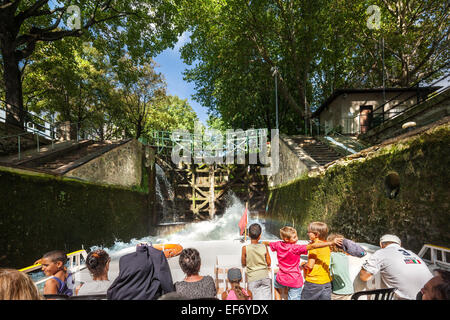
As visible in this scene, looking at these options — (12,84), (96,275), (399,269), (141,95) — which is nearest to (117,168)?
(12,84)

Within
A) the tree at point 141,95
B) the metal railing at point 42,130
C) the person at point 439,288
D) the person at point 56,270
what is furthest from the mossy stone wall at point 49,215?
the tree at point 141,95

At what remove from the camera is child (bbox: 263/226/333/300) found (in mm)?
2641

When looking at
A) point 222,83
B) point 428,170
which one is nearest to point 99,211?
point 428,170

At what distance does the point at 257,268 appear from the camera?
2.71 m

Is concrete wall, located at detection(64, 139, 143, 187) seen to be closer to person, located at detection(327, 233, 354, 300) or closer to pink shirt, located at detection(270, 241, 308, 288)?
pink shirt, located at detection(270, 241, 308, 288)

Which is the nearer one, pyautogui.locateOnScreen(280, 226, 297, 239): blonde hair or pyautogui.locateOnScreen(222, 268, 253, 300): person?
pyautogui.locateOnScreen(222, 268, 253, 300): person

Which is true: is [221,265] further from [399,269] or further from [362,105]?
[362,105]

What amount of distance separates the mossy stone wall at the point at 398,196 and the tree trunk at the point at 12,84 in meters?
13.3

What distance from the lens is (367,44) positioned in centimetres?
1712

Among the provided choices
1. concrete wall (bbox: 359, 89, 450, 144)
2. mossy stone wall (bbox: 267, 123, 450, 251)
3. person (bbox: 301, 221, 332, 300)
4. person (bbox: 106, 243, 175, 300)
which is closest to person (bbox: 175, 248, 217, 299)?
person (bbox: 106, 243, 175, 300)

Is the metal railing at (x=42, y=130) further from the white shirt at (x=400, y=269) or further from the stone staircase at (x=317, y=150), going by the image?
the stone staircase at (x=317, y=150)

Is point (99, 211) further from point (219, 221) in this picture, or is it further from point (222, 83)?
point (222, 83)

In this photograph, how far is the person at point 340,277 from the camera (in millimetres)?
2645
